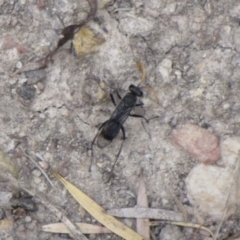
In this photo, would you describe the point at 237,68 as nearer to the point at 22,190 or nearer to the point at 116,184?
the point at 116,184

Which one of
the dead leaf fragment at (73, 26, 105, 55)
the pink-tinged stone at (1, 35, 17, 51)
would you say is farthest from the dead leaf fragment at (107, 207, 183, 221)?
the pink-tinged stone at (1, 35, 17, 51)

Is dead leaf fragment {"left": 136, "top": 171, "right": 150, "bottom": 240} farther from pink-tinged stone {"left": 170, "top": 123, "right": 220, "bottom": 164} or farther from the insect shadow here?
pink-tinged stone {"left": 170, "top": 123, "right": 220, "bottom": 164}

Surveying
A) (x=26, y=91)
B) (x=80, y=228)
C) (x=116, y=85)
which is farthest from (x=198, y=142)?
(x=26, y=91)

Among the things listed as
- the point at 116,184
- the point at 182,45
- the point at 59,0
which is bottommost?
the point at 116,184

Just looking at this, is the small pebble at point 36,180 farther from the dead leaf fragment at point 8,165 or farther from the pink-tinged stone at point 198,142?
the pink-tinged stone at point 198,142

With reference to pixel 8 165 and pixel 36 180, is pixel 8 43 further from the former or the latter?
pixel 36 180

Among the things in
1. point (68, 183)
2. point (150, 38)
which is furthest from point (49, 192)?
point (150, 38)

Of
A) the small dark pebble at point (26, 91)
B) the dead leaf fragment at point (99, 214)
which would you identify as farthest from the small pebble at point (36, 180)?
the small dark pebble at point (26, 91)

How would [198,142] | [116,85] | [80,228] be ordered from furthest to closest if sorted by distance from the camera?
1. [116,85]
2. [198,142]
3. [80,228]
